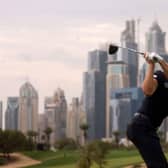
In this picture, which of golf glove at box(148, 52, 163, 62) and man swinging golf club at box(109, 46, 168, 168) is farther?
man swinging golf club at box(109, 46, 168, 168)

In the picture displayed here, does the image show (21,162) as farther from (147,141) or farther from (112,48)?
(147,141)

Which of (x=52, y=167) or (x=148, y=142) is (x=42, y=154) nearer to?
(x=52, y=167)

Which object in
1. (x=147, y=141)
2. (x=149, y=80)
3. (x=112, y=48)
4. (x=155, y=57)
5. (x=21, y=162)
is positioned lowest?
(x=21, y=162)

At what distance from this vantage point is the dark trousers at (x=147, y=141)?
6441mm

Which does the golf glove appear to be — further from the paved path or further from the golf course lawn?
the paved path

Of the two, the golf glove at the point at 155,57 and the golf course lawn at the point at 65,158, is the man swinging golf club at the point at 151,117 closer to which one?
the golf glove at the point at 155,57

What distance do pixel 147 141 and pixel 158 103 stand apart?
1.36 feet

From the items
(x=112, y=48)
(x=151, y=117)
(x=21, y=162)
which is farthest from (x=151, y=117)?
(x=21, y=162)

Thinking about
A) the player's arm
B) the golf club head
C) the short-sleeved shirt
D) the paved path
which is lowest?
the paved path

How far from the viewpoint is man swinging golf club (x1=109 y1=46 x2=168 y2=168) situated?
637 cm

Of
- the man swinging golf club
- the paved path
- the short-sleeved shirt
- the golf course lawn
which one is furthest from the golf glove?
the paved path

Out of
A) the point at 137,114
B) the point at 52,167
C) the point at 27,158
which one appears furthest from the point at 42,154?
the point at 137,114

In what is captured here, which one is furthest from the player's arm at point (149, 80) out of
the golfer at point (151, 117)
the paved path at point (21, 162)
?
the paved path at point (21, 162)

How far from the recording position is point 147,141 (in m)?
6.47
